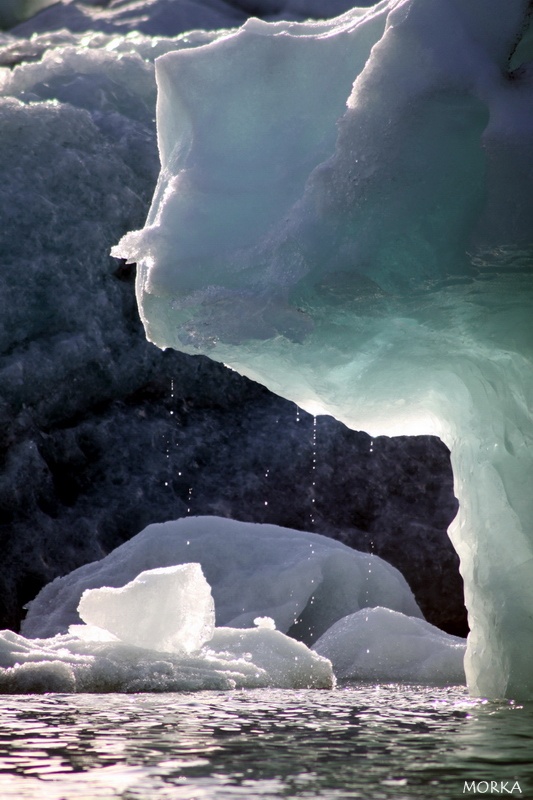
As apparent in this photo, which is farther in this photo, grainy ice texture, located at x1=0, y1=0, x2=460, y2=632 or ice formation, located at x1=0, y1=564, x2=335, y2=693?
grainy ice texture, located at x1=0, y1=0, x2=460, y2=632

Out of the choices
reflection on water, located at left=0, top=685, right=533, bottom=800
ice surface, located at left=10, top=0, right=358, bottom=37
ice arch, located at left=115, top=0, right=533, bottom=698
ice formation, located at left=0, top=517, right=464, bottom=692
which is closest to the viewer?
reflection on water, located at left=0, top=685, right=533, bottom=800

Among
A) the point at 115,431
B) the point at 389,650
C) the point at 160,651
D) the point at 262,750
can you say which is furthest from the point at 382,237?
the point at 115,431

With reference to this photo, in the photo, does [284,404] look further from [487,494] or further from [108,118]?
[487,494]

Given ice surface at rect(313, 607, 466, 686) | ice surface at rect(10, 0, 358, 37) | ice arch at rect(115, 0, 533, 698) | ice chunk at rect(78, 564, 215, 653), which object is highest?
ice surface at rect(10, 0, 358, 37)

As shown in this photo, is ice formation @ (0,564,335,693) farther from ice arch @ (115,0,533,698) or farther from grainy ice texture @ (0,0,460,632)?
grainy ice texture @ (0,0,460,632)

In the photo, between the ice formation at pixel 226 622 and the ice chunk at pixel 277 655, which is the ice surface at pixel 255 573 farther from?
the ice chunk at pixel 277 655

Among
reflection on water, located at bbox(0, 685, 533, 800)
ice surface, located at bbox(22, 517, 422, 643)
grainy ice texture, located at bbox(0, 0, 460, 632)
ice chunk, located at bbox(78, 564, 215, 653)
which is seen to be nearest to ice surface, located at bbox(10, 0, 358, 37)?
grainy ice texture, located at bbox(0, 0, 460, 632)
